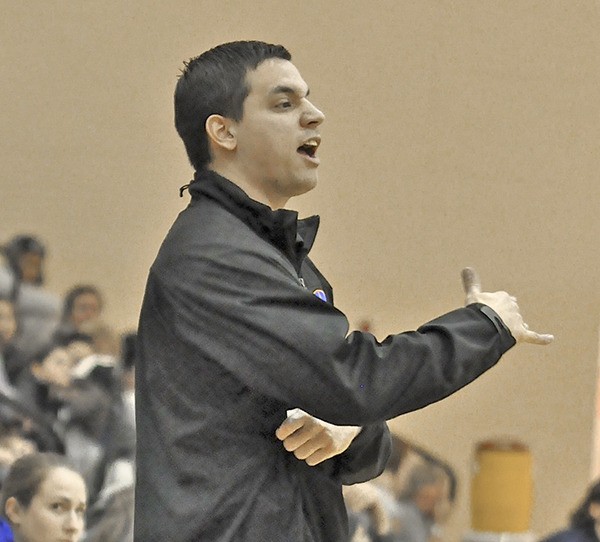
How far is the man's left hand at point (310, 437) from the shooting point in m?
1.99

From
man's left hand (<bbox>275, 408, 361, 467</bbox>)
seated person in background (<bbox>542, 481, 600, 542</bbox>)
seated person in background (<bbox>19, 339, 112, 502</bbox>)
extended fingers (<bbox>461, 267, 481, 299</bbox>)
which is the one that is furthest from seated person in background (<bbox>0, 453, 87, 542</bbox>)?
seated person in background (<bbox>542, 481, 600, 542</bbox>)

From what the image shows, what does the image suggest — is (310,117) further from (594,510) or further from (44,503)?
(594,510)

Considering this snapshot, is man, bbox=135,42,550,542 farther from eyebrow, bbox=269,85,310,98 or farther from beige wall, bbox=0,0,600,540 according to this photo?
beige wall, bbox=0,0,600,540

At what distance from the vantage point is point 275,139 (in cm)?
217

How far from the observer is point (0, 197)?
6.89 metres

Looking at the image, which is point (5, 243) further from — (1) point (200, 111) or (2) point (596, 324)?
(1) point (200, 111)

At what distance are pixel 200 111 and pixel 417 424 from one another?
557 cm

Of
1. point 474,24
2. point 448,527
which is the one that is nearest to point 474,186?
point 474,24

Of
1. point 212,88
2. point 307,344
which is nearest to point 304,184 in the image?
point 212,88

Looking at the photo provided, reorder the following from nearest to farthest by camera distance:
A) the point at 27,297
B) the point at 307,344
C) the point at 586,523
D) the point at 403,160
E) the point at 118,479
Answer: the point at 307,344 < the point at 118,479 < the point at 27,297 < the point at 586,523 < the point at 403,160

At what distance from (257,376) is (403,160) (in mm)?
5922

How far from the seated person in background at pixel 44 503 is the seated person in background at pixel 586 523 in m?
3.13

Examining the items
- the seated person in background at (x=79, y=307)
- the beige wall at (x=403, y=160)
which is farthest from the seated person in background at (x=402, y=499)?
the seated person in background at (x=79, y=307)

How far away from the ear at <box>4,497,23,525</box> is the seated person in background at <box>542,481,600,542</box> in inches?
128
